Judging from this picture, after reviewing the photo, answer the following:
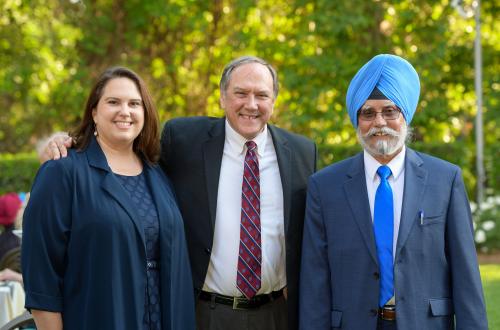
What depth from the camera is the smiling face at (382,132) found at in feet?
11.6

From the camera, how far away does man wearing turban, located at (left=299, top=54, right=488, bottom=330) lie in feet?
11.2

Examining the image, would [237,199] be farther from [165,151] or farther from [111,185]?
[111,185]

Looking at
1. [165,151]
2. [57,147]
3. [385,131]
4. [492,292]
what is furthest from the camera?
[492,292]

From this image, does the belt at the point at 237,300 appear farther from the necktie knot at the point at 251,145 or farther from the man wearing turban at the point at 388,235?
the necktie knot at the point at 251,145

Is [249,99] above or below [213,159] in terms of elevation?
above

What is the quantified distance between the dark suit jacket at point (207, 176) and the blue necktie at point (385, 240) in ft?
1.97

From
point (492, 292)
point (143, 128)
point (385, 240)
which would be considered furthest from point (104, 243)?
point (492, 292)

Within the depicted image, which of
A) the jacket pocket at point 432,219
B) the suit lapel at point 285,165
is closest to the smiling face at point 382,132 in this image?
the jacket pocket at point 432,219

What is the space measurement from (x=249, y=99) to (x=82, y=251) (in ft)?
4.06

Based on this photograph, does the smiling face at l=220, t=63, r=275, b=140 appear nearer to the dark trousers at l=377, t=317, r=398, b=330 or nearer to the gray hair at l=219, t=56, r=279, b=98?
the gray hair at l=219, t=56, r=279, b=98

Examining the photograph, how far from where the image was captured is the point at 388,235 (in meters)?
3.48

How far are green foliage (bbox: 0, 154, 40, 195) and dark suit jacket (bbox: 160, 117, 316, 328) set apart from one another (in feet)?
35.4

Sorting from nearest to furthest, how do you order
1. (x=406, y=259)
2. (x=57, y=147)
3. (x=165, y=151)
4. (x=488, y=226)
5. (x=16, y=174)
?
(x=406, y=259) < (x=57, y=147) < (x=165, y=151) < (x=488, y=226) < (x=16, y=174)

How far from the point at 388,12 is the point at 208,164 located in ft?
34.3
